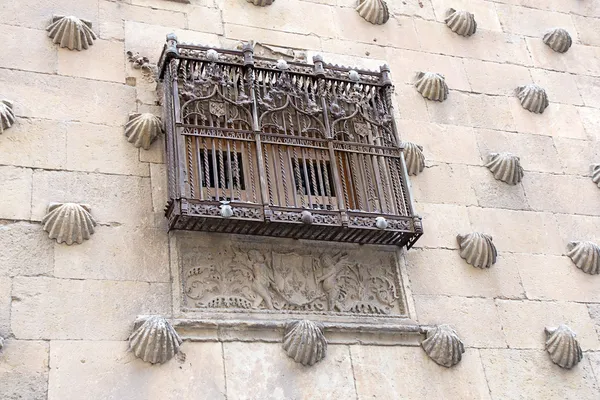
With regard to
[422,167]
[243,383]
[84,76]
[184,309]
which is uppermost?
[84,76]

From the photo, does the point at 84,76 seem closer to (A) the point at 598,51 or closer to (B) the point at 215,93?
(B) the point at 215,93

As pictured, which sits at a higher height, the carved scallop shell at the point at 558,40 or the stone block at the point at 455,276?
the carved scallop shell at the point at 558,40

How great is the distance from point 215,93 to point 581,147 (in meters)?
3.62

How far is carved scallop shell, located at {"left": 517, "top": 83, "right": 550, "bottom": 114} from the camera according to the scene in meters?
7.82

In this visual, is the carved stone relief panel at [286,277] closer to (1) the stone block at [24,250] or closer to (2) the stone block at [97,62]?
(1) the stone block at [24,250]

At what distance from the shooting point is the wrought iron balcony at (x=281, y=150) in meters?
5.84

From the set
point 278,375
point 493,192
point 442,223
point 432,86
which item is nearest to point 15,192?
point 278,375

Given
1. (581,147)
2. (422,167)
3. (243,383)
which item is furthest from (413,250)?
(581,147)

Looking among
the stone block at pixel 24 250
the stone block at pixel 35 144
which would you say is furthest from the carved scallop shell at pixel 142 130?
the stone block at pixel 24 250

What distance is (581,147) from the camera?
7824 millimetres

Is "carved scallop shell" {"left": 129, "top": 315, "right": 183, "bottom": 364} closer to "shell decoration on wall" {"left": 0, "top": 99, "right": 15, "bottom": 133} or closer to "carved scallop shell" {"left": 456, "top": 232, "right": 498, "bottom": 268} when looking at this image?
"shell decoration on wall" {"left": 0, "top": 99, "right": 15, "bottom": 133}

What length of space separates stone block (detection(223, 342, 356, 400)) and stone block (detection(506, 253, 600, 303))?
6.01ft

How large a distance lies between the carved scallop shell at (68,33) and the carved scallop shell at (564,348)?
13.9 ft

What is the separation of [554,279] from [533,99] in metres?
1.87
